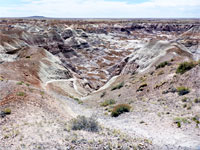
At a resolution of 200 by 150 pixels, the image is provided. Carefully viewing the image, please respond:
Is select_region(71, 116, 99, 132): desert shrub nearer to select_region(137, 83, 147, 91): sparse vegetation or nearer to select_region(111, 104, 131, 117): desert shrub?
select_region(111, 104, 131, 117): desert shrub

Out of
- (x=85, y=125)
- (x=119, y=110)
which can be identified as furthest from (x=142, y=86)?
(x=85, y=125)

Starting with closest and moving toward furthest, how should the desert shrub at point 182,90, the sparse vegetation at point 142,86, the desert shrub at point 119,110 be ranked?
1. the desert shrub at point 119,110
2. the desert shrub at point 182,90
3. the sparse vegetation at point 142,86

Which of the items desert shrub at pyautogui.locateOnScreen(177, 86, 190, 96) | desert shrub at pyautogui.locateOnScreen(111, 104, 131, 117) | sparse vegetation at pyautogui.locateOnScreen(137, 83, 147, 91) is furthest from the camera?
sparse vegetation at pyautogui.locateOnScreen(137, 83, 147, 91)

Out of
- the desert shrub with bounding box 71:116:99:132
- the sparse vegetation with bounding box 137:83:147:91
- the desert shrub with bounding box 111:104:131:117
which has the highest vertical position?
the desert shrub with bounding box 71:116:99:132

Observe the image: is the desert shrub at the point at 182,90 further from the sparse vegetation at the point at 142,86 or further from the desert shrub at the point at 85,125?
the desert shrub at the point at 85,125

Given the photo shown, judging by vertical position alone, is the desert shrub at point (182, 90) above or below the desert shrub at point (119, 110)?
above

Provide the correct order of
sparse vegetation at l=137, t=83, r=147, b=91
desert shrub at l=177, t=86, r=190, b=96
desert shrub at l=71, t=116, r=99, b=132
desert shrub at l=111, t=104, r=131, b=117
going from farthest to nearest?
sparse vegetation at l=137, t=83, r=147, b=91, desert shrub at l=177, t=86, r=190, b=96, desert shrub at l=111, t=104, r=131, b=117, desert shrub at l=71, t=116, r=99, b=132

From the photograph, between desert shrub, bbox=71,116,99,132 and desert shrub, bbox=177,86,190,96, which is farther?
desert shrub, bbox=177,86,190,96

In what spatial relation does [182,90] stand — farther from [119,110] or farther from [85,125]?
[85,125]

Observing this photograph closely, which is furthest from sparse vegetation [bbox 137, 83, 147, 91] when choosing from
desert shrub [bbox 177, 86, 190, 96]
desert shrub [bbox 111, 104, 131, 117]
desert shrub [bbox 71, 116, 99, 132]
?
desert shrub [bbox 71, 116, 99, 132]

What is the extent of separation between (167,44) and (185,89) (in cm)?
2647

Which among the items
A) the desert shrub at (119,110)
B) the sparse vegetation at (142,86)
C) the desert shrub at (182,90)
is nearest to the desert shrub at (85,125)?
the desert shrub at (119,110)

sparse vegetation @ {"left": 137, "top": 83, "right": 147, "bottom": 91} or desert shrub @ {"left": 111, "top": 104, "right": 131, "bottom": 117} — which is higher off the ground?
sparse vegetation @ {"left": 137, "top": 83, "right": 147, "bottom": 91}

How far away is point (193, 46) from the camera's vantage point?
57938mm
